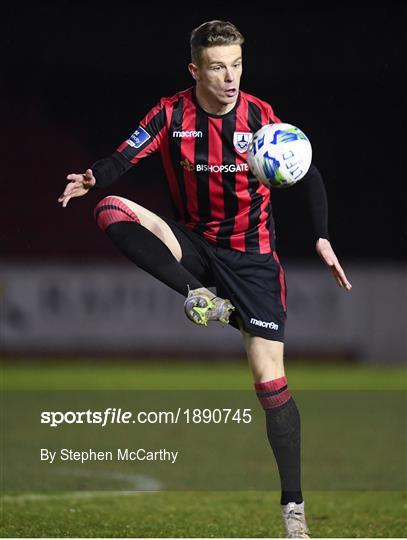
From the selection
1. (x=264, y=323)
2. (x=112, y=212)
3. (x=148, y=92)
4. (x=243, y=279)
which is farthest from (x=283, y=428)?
(x=148, y=92)

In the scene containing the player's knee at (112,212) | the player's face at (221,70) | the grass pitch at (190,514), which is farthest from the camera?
the grass pitch at (190,514)

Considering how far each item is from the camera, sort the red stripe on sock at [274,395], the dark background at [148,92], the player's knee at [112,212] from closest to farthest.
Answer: the player's knee at [112,212] < the red stripe on sock at [274,395] < the dark background at [148,92]

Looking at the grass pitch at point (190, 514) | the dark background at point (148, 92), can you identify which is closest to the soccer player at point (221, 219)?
the grass pitch at point (190, 514)

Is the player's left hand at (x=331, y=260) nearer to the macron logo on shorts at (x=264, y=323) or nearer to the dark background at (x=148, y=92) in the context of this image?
the macron logo on shorts at (x=264, y=323)

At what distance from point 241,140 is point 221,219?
15.1 inches

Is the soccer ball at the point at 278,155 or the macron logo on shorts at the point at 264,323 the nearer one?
the soccer ball at the point at 278,155

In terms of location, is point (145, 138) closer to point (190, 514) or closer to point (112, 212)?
point (112, 212)

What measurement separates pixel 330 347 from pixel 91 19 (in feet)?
23.4

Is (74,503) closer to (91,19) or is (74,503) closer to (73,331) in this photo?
(73,331)

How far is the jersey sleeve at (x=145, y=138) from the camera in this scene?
15.2 feet

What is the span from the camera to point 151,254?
14.5ft

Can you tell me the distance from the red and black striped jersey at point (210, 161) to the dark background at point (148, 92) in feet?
39.4

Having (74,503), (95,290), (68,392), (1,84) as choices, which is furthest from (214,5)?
(74,503)

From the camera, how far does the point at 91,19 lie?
17.2 m
